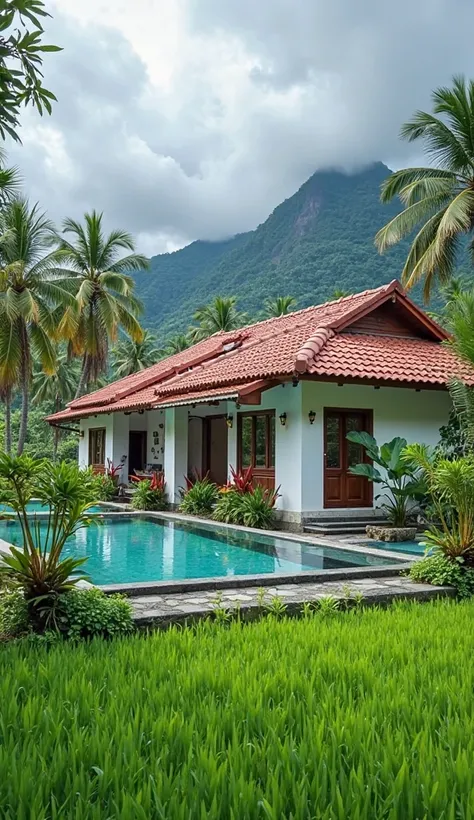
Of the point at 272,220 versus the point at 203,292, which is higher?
the point at 272,220

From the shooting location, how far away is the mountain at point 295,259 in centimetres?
4956

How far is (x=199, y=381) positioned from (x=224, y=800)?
1564 cm

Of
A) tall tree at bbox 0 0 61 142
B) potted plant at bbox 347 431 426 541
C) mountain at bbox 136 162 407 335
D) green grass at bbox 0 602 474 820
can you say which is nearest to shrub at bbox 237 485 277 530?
potted plant at bbox 347 431 426 541

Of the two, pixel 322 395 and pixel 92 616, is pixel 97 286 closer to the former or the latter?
pixel 322 395

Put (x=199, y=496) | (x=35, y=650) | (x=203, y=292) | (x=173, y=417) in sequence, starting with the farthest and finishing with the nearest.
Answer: (x=203, y=292)
(x=173, y=417)
(x=199, y=496)
(x=35, y=650)

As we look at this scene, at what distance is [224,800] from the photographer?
282 cm

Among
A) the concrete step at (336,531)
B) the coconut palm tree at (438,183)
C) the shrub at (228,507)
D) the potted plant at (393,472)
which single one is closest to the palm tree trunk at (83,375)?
the coconut palm tree at (438,183)

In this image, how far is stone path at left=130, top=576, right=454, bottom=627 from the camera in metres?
6.64

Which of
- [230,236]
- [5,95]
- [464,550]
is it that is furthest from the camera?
[230,236]

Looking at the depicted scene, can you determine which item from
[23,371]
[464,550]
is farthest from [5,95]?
[23,371]

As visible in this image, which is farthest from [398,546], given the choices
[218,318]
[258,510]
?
[218,318]

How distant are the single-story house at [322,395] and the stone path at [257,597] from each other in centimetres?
620

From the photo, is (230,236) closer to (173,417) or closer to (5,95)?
(173,417)

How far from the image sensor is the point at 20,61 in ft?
13.0
